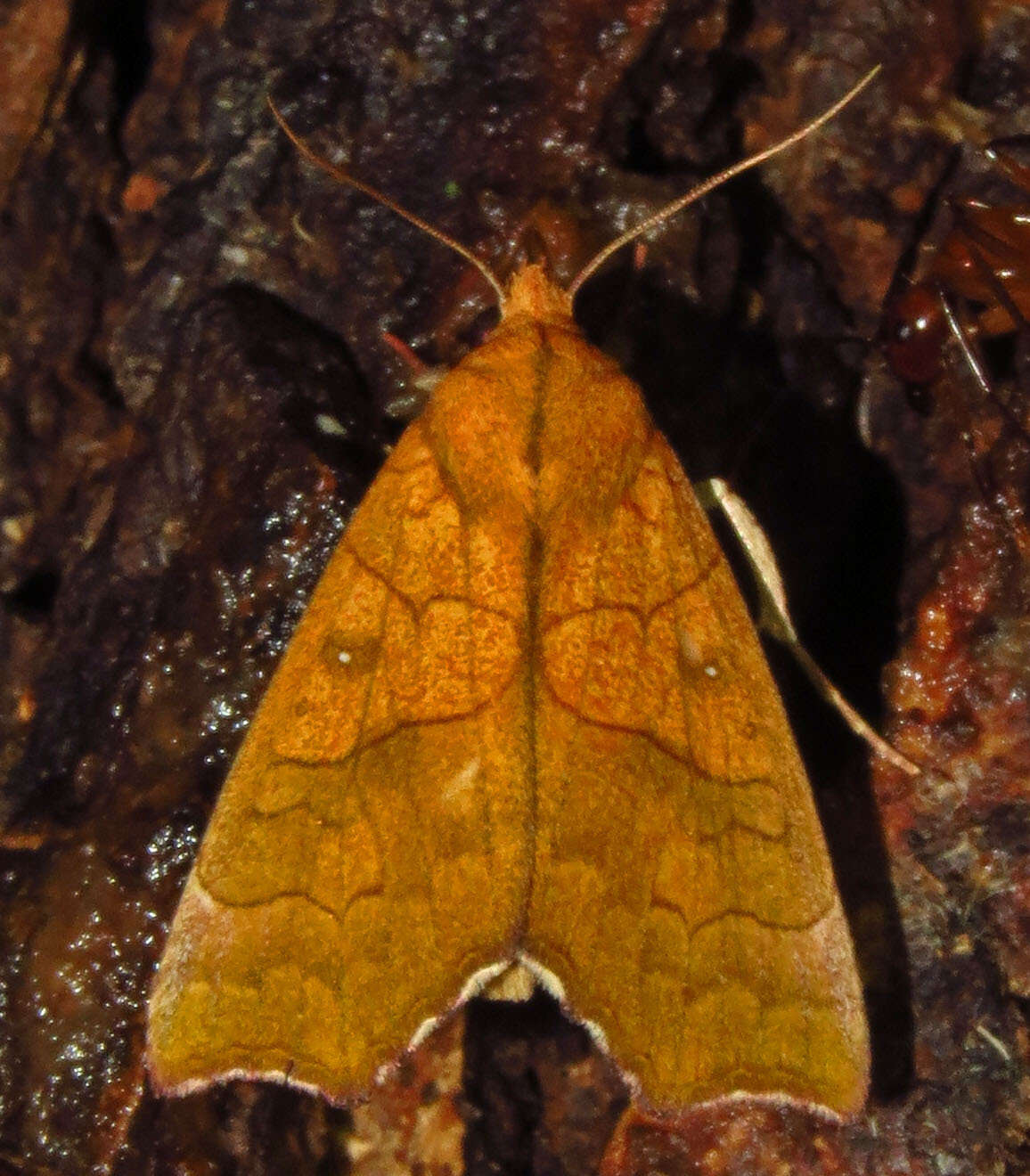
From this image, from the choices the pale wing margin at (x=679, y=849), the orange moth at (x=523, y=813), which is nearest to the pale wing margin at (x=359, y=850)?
the orange moth at (x=523, y=813)

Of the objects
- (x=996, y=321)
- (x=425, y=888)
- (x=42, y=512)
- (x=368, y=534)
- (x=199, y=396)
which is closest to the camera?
(x=425, y=888)

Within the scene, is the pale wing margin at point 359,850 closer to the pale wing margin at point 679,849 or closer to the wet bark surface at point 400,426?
the pale wing margin at point 679,849

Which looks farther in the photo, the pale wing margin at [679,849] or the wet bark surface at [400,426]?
the wet bark surface at [400,426]

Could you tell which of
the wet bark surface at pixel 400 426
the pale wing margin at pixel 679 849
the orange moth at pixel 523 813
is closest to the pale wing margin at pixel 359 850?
the orange moth at pixel 523 813

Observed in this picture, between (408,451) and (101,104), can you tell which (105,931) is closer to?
(408,451)

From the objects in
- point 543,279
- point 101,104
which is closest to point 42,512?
point 101,104

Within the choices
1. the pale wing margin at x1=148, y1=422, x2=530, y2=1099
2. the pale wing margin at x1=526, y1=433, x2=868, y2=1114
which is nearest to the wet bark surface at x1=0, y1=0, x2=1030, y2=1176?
the pale wing margin at x1=148, y1=422, x2=530, y2=1099

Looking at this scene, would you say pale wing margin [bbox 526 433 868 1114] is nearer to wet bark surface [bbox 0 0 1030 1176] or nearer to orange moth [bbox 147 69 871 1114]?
orange moth [bbox 147 69 871 1114]
